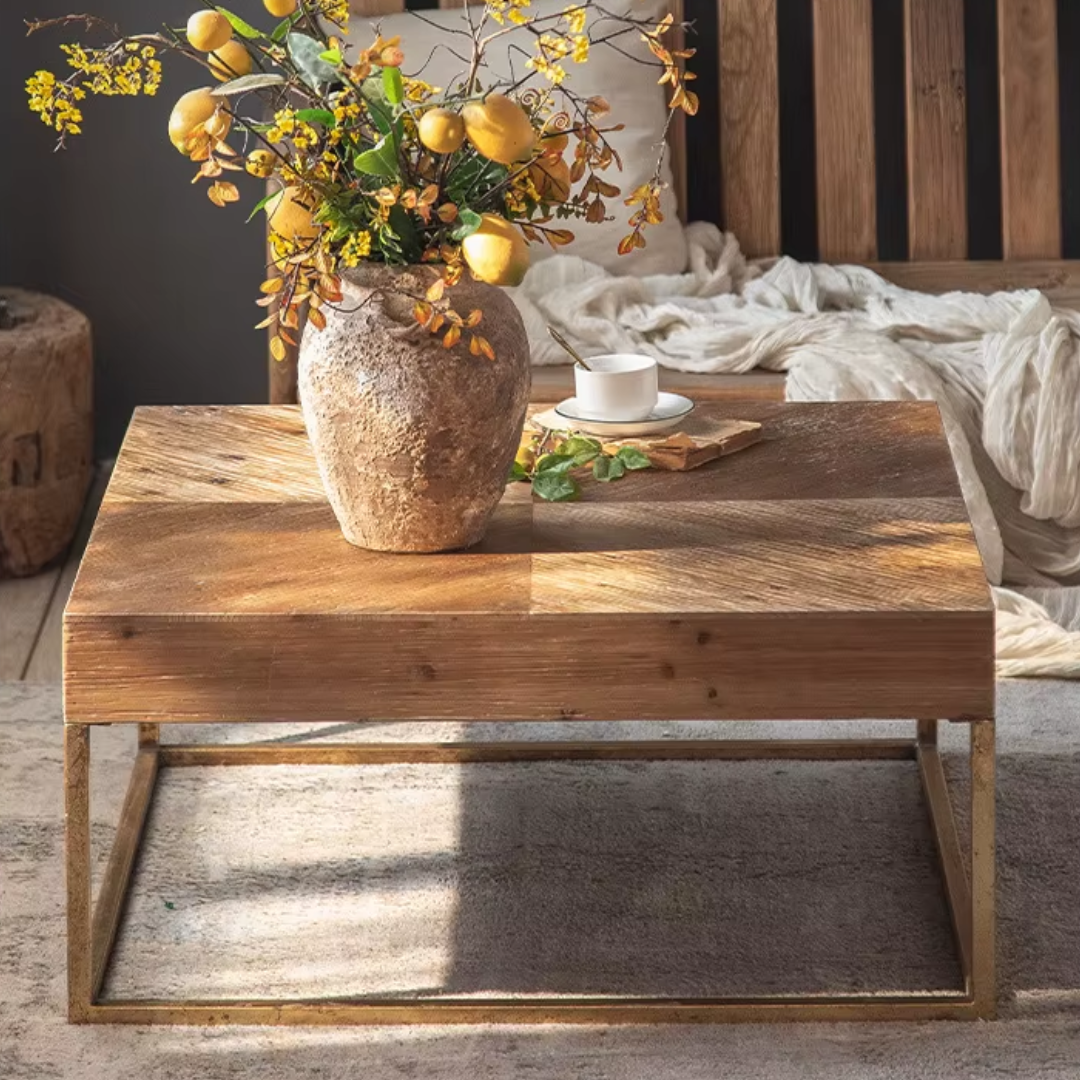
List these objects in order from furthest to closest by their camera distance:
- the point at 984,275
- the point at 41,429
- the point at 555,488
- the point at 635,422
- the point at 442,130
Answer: the point at 984,275, the point at 41,429, the point at 635,422, the point at 555,488, the point at 442,130

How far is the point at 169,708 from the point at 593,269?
150 cm

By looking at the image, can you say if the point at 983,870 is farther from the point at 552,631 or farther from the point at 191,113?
the point at 191,113

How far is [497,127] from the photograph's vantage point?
148cm

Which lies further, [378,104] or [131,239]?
[131,239]

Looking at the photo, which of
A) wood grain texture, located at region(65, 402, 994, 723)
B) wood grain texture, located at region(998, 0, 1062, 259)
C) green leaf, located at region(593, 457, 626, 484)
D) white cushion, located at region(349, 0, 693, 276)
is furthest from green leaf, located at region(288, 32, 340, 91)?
wood grain texture, located at region(998, 0, 1062, 259)

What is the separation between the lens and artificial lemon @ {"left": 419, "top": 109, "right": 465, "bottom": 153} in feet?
4.82

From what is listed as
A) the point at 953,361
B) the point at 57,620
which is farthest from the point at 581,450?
the point at 57,620

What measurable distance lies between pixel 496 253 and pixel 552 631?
0.30 meters

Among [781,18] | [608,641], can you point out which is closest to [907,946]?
[608,641]

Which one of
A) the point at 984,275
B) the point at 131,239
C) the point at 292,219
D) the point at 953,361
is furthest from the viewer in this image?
the point at 131,239

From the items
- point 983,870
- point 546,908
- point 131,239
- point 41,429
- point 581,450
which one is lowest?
point 546,908

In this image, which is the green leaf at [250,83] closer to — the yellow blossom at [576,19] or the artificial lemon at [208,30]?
the artificial lemon at [208,30]

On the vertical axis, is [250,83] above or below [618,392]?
above

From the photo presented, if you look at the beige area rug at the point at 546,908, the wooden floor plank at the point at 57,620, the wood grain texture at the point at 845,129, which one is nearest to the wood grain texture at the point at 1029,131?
the wood grain texture at the point at 845,129
